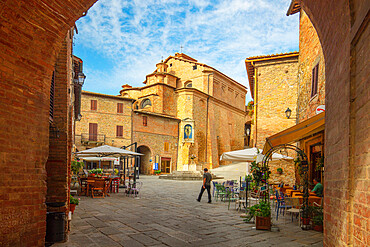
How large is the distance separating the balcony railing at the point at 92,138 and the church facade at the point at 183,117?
3.22 m

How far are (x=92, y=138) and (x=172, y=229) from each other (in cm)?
2236

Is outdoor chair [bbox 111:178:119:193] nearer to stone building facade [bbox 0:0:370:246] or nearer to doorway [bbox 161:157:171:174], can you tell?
stone building facade [bbox 0:0:370:246]

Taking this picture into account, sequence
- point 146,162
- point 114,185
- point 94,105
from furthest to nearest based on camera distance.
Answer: point 146,162, point 94,105, point 114,185

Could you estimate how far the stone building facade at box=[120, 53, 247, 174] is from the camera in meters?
30.5

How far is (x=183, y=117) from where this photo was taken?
3300cm

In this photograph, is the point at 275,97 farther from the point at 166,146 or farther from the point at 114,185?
the point at 166,146

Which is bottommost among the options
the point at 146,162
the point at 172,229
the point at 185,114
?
the point at 146,162

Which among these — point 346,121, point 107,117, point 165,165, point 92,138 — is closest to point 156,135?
point 165,165

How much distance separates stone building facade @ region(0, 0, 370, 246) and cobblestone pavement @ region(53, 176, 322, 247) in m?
1.68

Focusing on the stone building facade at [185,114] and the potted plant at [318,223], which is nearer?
the potted plant at [318,223]

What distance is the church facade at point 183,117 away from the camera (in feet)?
98.7

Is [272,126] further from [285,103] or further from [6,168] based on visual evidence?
[6,168]

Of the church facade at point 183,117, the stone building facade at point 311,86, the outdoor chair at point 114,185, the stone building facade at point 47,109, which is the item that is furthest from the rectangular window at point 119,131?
the stone building facade at point 47,109

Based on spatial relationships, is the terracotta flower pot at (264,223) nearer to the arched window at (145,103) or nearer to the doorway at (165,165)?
the doorway at (165,165)
